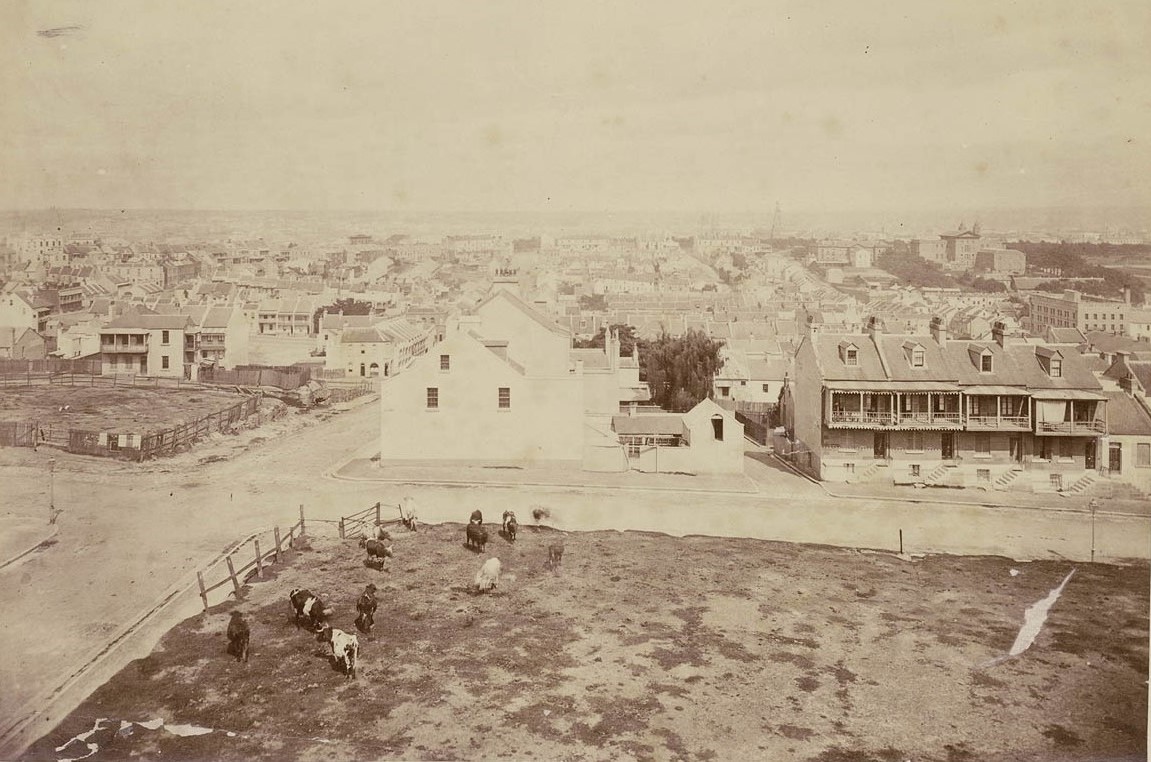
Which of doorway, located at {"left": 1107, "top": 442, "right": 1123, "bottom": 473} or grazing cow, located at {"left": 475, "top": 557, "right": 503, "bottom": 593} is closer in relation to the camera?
grazing cow, located at {"left": 475, "top": 557, "right": 503, "bottom": 593}

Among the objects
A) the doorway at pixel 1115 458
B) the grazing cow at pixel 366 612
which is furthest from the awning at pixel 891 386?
the grazing cow at pixel 366 612

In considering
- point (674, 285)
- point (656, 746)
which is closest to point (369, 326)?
point (656, 746)

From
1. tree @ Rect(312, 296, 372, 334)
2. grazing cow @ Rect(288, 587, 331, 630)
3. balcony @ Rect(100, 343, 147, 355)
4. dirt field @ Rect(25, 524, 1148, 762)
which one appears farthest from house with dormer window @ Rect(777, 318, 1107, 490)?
balcony @ Rect(100, 343, 147, 355)

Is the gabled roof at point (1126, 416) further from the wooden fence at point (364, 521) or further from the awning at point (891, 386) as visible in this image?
the wooden fence at point (364, 521)

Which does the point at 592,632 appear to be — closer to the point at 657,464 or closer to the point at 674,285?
the point at 657,464

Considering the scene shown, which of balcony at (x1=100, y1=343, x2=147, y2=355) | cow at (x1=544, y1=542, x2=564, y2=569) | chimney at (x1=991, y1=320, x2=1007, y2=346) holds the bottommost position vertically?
cow at (x1=544, y1=542, x2=564, y2=569)

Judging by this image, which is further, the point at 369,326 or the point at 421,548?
the point at 369,326

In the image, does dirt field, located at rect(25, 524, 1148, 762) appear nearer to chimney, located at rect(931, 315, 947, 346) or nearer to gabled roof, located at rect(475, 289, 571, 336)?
chimney, located at rect(931, 315, 947, 346)
